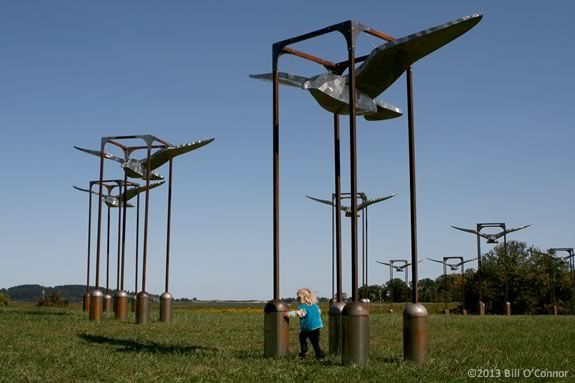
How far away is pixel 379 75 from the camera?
1318cm

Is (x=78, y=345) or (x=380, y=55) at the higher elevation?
(x=380, y=55)

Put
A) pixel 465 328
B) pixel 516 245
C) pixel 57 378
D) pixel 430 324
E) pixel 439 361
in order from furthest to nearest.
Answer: pixel 516 245 → pixel 430 324 → pixel 465 328 → pixel 439 361 → pixel 57 378

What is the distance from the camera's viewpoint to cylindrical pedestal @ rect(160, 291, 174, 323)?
75.9ft

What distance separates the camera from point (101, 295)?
24125 mm

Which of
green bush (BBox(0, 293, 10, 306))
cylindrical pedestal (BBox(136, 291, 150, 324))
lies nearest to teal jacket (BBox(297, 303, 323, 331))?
cylindrical pedestal (BBox(136, 291, 150, 324))

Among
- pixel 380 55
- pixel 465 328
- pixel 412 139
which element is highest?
pixel 380 55

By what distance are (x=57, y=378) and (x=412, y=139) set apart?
23.8ft

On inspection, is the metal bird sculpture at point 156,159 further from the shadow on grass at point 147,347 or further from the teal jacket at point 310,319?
the teal jacket at point 310,319

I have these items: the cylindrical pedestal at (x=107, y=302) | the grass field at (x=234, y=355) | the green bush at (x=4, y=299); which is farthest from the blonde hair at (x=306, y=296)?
the green bush at (x=4, y=299)

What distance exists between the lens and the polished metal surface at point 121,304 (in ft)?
79.2

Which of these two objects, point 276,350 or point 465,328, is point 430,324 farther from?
point 276,350

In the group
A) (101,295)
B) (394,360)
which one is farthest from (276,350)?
(101,295)

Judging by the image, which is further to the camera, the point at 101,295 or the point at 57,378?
the point at 101,295

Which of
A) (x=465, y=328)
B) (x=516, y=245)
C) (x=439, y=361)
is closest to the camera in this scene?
(x=439, y=361)
